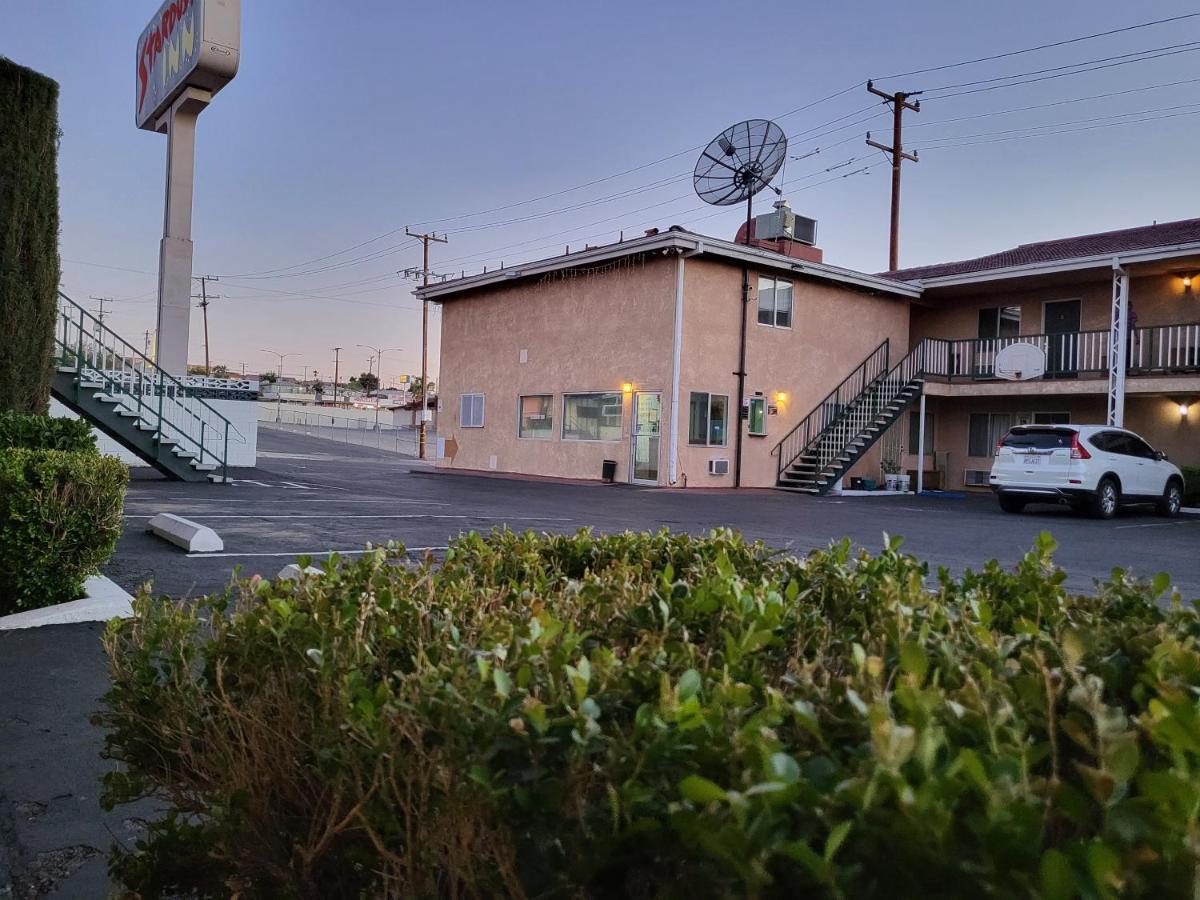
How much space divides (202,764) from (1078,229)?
37.2 m

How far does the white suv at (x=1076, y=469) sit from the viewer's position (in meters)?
15.9

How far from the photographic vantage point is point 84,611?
5602mm

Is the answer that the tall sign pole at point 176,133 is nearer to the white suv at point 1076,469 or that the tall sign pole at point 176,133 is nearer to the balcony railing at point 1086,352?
the white suv at point 1076,469

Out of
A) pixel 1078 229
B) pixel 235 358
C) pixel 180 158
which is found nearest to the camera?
pixel 180 158

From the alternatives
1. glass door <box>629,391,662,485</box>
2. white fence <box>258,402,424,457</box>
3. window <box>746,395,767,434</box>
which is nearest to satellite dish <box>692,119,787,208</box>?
window <box>746,395,767,434</box>

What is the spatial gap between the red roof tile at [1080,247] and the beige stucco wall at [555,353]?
352 inches

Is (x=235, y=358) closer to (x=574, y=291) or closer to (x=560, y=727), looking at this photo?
(x=574, y=291)

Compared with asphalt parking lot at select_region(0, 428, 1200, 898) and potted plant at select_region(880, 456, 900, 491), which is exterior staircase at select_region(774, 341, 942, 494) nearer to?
potted plant at select_region(880, 456, 900, 491)

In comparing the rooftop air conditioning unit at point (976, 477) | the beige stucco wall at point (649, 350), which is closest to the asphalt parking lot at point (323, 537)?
the beige stucco wall at point (649, 350)

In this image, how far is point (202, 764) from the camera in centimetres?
227

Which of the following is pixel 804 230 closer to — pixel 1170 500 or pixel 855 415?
pixel 855 415

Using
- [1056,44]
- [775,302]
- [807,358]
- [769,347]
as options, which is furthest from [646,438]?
[1056,44]

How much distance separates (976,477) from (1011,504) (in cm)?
818

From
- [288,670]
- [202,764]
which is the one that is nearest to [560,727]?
[288,670]
